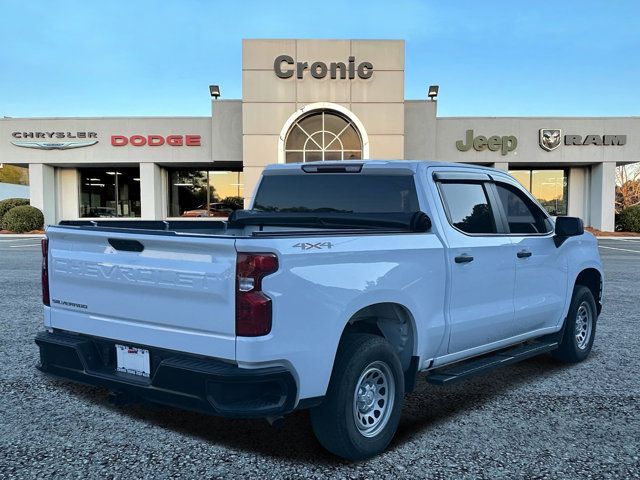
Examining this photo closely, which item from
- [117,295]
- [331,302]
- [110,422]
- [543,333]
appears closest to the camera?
[331,302]

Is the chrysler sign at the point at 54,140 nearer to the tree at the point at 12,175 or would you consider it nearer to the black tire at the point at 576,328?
the black tire at the point at 576,328

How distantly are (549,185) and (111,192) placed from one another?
82.0 feet

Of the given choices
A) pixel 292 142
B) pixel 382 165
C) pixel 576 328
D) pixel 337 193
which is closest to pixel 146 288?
pixel 337 193

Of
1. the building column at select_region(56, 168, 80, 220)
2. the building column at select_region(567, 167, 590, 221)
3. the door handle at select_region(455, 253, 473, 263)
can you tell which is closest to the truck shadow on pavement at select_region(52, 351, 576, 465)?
the door handle at select_region(455, 253, 473, 263)

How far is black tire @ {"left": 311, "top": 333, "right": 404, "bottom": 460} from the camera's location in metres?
3.44

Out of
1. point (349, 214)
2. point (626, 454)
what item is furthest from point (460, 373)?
point (349, 214)

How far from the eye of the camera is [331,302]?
3334 mm

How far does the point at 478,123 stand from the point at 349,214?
27360 mm

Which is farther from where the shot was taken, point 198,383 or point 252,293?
point 198,383

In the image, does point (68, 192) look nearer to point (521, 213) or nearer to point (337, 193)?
A: point (337, 193)

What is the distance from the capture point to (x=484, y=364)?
4.57m

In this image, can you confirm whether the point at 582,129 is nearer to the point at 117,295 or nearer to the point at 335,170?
the point at 335,170

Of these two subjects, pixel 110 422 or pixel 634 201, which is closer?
pixel 110 422

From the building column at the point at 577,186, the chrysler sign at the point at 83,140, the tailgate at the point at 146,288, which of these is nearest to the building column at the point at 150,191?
the chrysler sign at the point at 83,140
